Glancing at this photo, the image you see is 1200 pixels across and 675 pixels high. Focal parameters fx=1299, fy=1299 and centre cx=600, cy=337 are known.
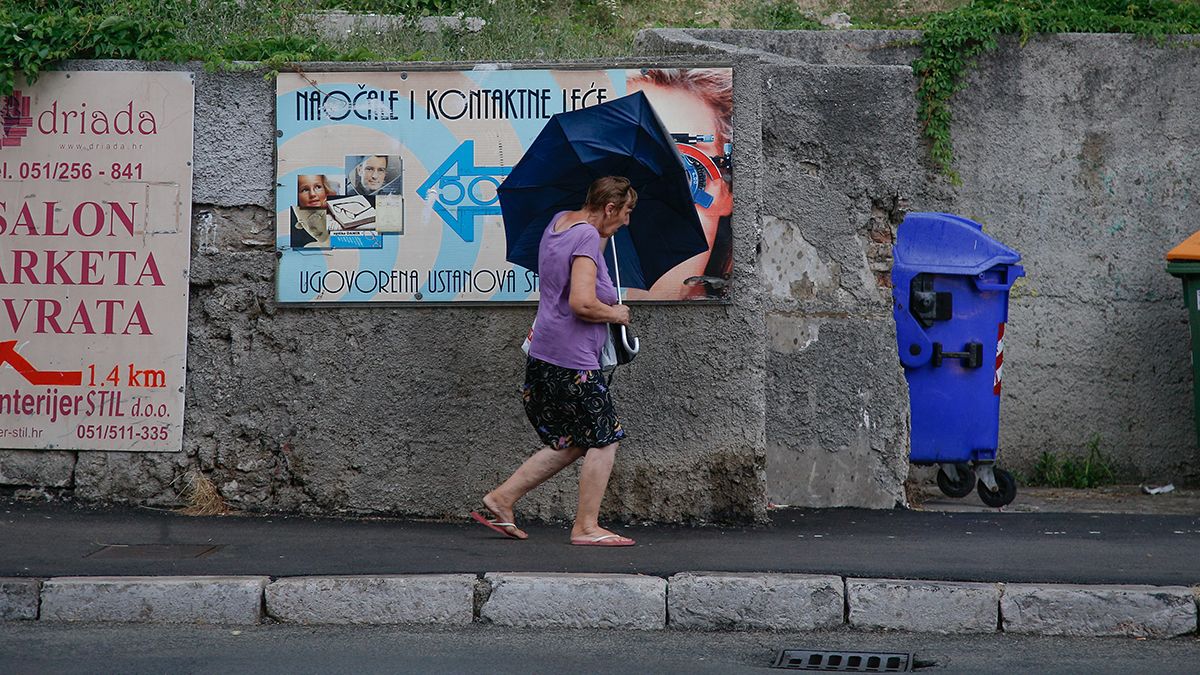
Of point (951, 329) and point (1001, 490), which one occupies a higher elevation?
point (951, 329)

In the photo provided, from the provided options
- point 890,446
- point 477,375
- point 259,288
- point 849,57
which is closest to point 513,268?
point 477,375

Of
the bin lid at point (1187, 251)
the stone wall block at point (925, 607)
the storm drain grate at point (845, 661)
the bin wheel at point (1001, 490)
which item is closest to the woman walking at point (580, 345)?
the stone wall block at point (925, 607)

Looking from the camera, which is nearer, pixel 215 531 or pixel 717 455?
pixel 215 531

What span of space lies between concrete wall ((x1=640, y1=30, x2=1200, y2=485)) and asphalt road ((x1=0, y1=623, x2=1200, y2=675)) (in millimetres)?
3915

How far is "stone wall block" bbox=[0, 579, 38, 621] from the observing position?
186 inches

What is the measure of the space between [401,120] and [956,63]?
3.93 meters

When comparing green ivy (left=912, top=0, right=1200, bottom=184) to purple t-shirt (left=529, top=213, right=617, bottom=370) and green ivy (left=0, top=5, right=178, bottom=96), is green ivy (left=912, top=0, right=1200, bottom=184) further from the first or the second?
green ivy (left=0, top=5, right=178, bottom=96)

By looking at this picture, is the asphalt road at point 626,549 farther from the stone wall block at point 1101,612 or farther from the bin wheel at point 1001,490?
the bin wheel at point 1001,490

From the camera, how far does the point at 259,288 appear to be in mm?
6211

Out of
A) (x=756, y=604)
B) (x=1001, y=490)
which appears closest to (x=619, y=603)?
(x=756, y=604)

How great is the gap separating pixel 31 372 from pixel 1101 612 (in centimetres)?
489

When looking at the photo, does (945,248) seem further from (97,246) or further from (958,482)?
(97,246)

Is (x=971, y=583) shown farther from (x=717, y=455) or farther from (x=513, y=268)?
(x=513, y=268)

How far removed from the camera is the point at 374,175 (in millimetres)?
6180
